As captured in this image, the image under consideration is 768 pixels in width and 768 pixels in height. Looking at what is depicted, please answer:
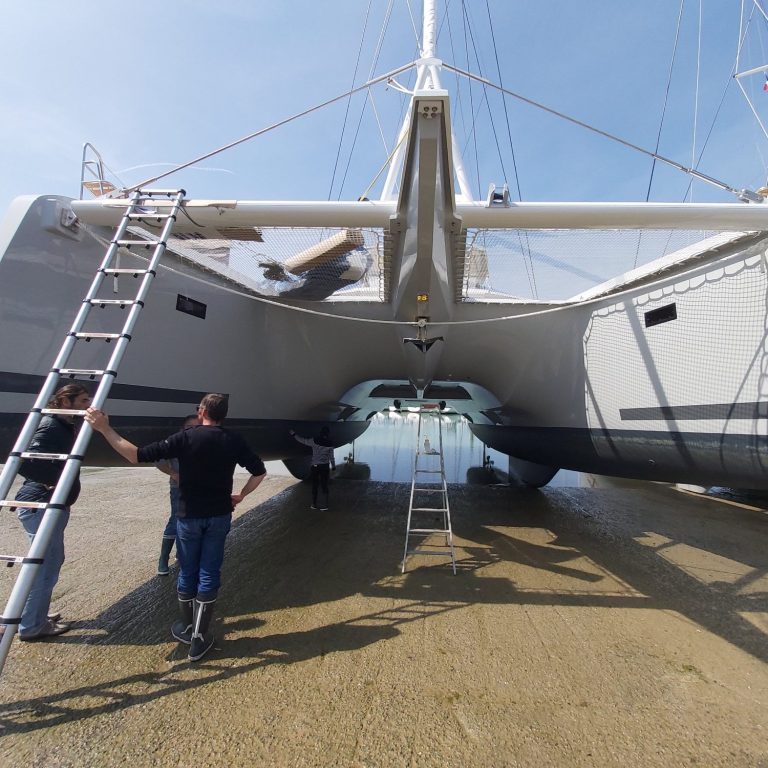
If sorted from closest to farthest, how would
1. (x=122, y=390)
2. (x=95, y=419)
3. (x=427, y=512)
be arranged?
(x=95, y=419)
(x=122, y=390)
(x=427, y=512)

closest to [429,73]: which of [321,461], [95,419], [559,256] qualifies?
[559,256]

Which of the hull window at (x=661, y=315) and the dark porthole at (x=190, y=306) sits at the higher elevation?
the hull window at (x=661, y=315)

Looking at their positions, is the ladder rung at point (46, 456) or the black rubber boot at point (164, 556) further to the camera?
the black rubber boot at point (164, 556)

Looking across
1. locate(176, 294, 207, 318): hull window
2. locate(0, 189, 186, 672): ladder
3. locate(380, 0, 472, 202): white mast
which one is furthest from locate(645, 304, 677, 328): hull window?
locate(176, 294, 207, 318): hull window

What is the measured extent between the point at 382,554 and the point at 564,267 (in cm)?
360

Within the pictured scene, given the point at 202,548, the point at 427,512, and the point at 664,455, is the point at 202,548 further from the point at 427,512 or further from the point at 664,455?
the point at 427,512

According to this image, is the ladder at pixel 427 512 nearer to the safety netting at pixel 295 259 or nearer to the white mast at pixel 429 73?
the safety netting at pixel 295 259

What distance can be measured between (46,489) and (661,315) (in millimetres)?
5160

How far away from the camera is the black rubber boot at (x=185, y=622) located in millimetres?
2391

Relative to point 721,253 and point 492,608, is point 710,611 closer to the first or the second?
point 492,608

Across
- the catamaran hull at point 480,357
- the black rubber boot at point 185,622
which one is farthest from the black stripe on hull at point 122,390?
the black rubber boot at point 185,622

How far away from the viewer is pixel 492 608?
3066 mm

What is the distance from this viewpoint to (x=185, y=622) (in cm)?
244

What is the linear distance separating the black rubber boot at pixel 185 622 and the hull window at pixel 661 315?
4.57m
